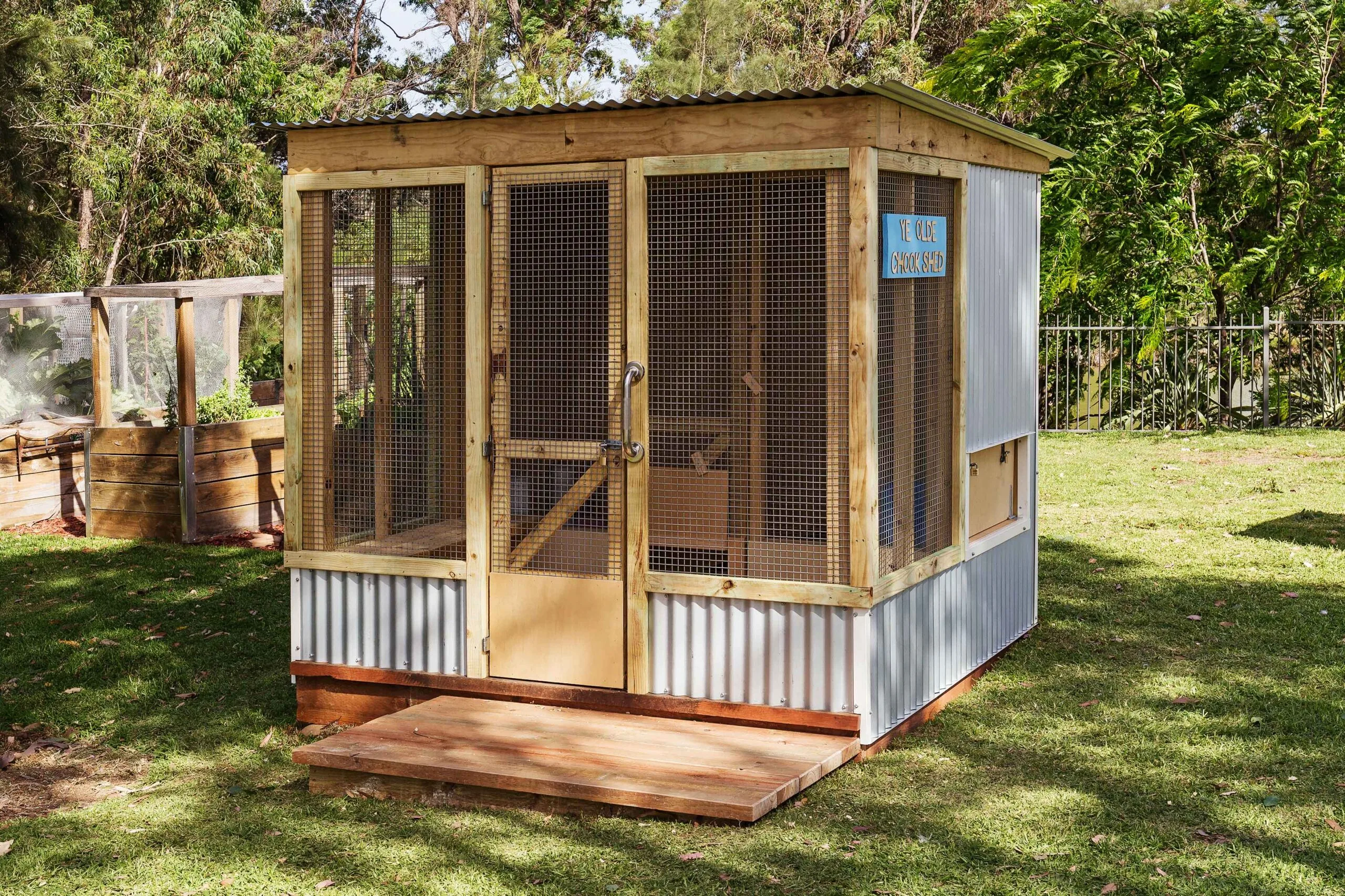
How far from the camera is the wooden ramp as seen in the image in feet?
18.4

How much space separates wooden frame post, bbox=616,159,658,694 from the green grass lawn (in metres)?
1.06

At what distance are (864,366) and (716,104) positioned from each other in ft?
4.22

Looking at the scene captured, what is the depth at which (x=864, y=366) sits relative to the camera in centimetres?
611

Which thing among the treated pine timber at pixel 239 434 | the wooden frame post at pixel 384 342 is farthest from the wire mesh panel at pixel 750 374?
the treated pine timber at pixel 239 434

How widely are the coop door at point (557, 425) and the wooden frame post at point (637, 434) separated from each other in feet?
0.17

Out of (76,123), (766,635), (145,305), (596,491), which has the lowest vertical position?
(766,635)

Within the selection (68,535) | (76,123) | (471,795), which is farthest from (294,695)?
(76,123)

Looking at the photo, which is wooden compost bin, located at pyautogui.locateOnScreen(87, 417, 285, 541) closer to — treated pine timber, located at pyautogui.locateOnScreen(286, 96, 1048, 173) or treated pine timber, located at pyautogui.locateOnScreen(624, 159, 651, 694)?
treated pine timber, located at pyautogui.locateOnScreen(286, 96, 1048, 173)

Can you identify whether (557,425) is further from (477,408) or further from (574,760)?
(574,760)

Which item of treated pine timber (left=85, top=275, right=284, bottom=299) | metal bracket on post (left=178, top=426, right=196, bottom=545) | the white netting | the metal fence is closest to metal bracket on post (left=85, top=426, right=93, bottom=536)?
metal bracket on post (left=178, top=426, right=196, bottom=545)

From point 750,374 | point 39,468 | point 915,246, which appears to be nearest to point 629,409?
point 750,374

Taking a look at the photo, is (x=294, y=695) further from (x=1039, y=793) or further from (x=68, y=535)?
(x=68, y=535)

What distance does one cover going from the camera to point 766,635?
6.32 meters

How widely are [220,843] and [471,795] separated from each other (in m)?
0.96
